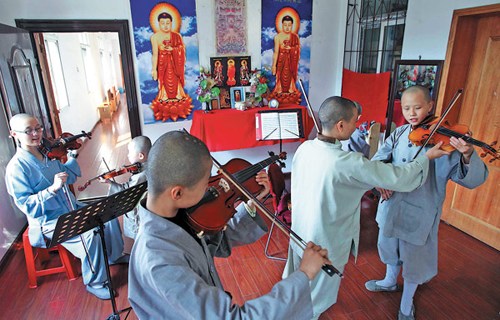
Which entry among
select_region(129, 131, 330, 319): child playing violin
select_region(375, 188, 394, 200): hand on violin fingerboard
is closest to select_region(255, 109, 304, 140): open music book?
select_region(375, 188, 394, 200): hand on violin fingerboard

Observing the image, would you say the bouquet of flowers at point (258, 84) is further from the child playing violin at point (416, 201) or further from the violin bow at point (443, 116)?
the violin bow at point (443, 116)

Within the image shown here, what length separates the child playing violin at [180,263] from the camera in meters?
0.86

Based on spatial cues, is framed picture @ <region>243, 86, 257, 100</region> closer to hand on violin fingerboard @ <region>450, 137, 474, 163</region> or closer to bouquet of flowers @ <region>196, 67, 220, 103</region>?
bouquet of flowers @ <region>196, 67, 220, 103</region>

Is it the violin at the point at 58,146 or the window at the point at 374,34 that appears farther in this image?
the window at the point at 374,34

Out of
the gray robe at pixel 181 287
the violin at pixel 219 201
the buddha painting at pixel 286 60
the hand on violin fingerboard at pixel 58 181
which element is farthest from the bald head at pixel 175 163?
the buddha painting at pixel 286 60

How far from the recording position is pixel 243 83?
4414mm

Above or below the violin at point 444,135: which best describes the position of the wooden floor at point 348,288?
below

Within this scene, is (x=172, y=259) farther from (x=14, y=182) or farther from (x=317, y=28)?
(x=317, y=28)

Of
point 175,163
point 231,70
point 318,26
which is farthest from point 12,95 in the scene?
point 318,26

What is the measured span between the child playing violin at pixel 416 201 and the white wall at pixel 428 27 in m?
1.73

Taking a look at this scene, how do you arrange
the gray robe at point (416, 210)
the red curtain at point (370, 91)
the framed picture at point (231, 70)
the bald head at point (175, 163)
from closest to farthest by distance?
the bald head at point (175, 163) → the gray robe at point (416, 210) → the red curtain at point (370, 91) → the framed picture at point (231, 70)

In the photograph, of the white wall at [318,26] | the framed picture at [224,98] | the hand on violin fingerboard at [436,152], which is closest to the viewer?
the hand on violin fingerboard at [436,152]

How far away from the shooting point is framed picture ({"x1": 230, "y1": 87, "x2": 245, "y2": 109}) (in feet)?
14.4

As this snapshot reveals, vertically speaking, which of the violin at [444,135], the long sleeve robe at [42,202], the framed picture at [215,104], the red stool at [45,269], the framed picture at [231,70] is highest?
the framed picture at [231,70]
